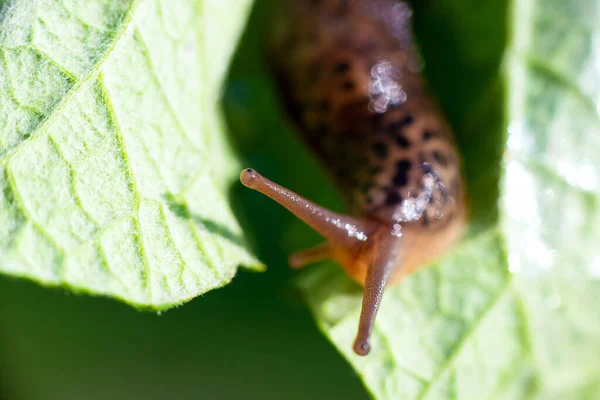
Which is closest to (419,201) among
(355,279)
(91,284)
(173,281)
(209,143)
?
(355,279)

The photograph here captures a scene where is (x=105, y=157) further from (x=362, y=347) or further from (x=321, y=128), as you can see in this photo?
(x=321, y=128)

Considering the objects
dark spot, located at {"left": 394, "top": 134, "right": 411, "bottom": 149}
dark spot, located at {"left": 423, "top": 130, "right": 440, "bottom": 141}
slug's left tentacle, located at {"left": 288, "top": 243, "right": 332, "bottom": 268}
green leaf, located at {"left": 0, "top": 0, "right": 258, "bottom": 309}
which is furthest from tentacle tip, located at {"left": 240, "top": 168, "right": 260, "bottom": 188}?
dark spot, located at {"left": 423, "top": 130, "right": 440, "bottom": 141}

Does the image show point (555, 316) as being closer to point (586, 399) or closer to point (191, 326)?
point (586, 399)

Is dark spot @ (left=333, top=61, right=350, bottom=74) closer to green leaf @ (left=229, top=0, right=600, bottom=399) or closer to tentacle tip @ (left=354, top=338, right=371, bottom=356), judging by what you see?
green leaf @ (left=229, top=0, right=600, bottom=399)

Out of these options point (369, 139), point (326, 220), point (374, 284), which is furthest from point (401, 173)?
point (374, 284)

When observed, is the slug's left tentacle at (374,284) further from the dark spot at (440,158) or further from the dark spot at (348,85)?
the dark spot at (348,85)

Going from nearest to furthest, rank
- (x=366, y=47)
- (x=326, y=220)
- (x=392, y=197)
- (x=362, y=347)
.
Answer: (x=362, y=347) < (x=326, y=220) < (x=392, y=197) < (x=366, y=47)

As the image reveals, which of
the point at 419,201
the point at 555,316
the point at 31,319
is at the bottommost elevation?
the point at 555,316
